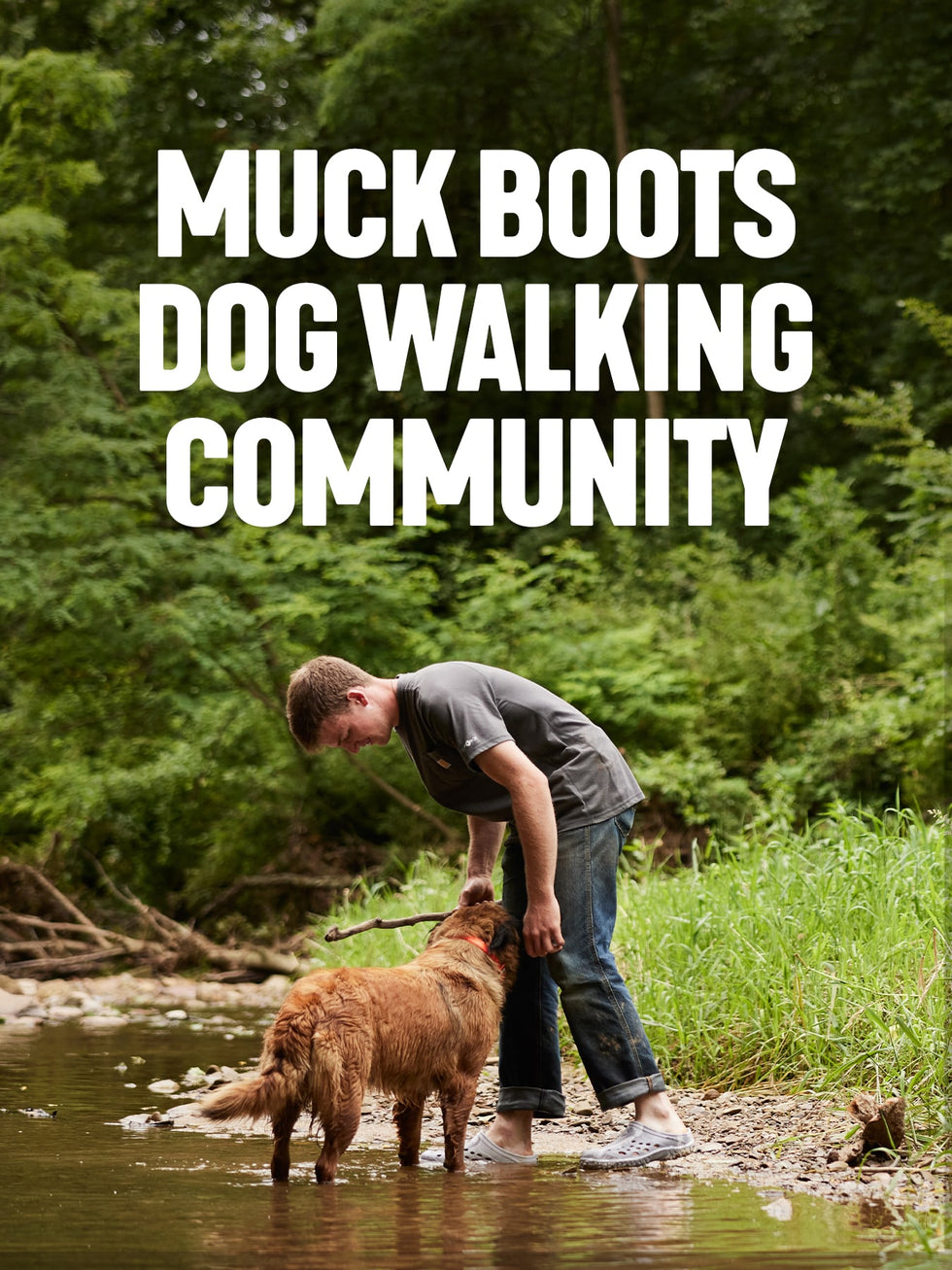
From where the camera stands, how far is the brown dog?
13.5ft

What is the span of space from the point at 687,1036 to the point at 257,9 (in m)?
20.9

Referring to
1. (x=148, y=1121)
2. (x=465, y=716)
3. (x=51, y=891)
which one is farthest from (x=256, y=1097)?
(x=51, y=891)

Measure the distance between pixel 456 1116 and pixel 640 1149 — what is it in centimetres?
62

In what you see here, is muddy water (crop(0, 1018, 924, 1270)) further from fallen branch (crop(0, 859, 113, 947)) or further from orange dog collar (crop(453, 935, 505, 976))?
fallen branch (crop(0, 859, 113, 947))

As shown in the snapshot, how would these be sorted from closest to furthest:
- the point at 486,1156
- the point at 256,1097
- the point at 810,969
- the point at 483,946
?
1. the point at 256,1097
2. the point at 483,946
3. the point at 486,1156
4. the point at 810,969

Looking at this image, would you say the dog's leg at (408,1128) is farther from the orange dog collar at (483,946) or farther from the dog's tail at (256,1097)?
the dog's tail at (256,1097)

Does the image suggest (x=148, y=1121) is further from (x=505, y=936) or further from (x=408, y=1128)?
(x=505, y=936)

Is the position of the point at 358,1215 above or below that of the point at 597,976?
below

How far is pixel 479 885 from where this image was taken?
5000mm

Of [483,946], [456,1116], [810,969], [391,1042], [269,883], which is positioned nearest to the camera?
[391,1042]

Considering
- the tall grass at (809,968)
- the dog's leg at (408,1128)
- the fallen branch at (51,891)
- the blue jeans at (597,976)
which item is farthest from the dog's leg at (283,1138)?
the fallen branch at (51,891)

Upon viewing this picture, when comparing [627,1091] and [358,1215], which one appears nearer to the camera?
[358,1215]

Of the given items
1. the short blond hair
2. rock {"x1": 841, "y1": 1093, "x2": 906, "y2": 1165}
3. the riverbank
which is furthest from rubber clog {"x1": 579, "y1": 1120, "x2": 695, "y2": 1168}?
the short blond hair

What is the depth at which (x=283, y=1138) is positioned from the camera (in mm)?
4258
